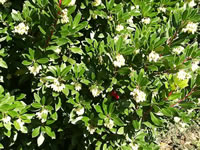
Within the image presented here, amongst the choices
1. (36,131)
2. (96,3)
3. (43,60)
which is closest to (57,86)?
(43,60)

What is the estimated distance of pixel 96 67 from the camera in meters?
2.75

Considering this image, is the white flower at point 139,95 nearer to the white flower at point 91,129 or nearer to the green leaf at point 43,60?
the white flower at point 91,129

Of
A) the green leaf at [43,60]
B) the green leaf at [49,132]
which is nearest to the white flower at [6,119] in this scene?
→ the green leaf at [49,132]

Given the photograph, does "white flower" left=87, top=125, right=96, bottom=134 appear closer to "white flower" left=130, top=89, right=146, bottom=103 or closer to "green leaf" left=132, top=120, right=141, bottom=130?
"green leaf" left=132, top=120, right=141, bottom=130

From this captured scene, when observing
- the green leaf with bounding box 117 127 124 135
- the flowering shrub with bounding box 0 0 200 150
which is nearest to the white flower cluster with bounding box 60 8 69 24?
the flowering shrub with bounding box 0 0 200 150

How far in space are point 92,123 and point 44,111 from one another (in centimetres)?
50

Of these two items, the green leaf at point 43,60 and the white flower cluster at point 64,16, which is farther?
the green leaf at point 43,60

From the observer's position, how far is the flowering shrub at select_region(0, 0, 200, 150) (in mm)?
2443

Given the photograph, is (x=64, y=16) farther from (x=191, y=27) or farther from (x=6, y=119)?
(x=191, y=27)

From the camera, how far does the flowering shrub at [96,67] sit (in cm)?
244

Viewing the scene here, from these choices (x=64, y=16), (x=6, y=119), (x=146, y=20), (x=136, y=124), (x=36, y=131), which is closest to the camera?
(x=64, y=16)

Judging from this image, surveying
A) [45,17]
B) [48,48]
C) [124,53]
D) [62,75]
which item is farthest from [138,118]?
[45,17]

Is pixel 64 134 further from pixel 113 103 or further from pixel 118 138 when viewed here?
pixel 113 103

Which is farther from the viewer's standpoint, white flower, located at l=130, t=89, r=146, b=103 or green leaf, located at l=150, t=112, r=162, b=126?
green leaf, located at l=150, t=112, r=162, b=126
